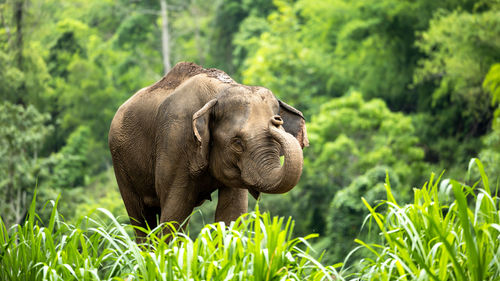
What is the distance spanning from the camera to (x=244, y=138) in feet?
18.9

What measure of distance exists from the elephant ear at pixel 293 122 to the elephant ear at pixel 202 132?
0.60 m

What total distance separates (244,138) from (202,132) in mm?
326

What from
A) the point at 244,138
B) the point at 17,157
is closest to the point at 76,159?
the point at 17,157

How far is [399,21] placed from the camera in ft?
104

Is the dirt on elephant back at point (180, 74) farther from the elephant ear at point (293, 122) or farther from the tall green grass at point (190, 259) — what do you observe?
the tall green grass at point (190, 259)

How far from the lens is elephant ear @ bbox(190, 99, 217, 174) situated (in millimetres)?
5766

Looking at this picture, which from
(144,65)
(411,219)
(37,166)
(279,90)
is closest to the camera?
(411,219)

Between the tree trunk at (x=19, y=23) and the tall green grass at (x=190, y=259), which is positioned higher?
the tall green grass at (x=190, y=259)

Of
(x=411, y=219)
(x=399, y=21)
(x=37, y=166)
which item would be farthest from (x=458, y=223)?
(x=399, y=21)

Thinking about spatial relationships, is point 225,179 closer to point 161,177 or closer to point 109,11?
point 161,177

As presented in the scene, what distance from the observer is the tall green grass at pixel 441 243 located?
4.41m

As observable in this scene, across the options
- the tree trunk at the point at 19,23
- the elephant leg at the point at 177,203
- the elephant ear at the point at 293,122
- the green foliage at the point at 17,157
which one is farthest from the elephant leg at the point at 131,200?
the tree trunk at the point at 19,23

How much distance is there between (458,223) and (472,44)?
2109cm

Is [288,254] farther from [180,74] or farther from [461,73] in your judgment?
[461,73]
